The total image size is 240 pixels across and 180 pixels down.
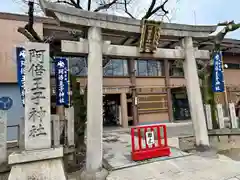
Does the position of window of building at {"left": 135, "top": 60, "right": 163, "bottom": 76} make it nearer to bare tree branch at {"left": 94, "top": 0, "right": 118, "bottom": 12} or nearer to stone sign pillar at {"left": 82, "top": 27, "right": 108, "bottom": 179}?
bare tree branch at {"left": 94, "top": 0, "right": 118, "bottom": 12}

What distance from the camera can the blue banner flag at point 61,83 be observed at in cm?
729

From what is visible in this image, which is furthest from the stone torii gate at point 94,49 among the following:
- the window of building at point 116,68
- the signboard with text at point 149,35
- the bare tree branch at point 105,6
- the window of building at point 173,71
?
the window of building at point 173,71

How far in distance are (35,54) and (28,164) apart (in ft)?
8.30

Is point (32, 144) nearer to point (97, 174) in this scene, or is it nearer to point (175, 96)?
point (97, 174)

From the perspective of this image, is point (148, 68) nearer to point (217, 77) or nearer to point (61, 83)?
point (217, 77)

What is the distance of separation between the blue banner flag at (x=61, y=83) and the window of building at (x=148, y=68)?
9.21 m

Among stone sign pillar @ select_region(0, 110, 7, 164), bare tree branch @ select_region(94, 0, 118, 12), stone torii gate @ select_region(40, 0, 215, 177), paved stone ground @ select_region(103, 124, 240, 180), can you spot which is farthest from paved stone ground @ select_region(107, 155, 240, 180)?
bare tree branch @ select_region(94, 0, 118, 12)

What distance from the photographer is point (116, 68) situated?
50.1 ft

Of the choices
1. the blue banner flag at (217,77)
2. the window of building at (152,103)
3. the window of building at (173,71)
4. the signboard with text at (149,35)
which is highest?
A: the window of building at (173,71)

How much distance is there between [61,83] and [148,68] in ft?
34.2

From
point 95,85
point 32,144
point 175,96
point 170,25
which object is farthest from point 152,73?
point 32,144

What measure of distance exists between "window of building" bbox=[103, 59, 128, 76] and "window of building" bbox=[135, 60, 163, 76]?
3.56ft

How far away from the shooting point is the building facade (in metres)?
11.5

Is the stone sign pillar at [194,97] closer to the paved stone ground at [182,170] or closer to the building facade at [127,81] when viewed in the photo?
the paved stone ground at [182,170]
